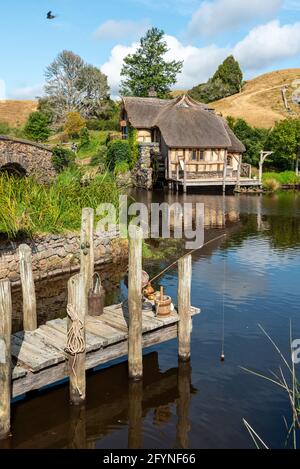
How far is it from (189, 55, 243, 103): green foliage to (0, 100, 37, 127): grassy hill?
90.3 ft

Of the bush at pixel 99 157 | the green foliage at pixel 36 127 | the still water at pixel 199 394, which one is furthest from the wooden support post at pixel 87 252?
the green foliage at pixel 36 127

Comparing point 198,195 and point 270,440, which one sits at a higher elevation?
point 198,195

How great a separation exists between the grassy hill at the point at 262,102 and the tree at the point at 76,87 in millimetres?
17163

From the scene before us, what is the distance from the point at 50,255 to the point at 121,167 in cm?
2652

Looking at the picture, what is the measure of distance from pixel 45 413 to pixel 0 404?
3.72 ft

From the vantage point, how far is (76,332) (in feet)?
24.8

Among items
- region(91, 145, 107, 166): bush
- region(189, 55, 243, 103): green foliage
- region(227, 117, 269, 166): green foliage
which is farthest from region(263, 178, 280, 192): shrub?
region(189, 55, 243, 103): green foliage

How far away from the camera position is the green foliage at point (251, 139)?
44.9 metres

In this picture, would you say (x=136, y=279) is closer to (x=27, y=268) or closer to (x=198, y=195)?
(x=27, y=268)

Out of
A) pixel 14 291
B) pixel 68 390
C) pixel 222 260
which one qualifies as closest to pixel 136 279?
pixel 68 390

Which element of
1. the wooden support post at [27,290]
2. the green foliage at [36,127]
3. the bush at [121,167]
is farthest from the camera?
the green foliage at [36,127]

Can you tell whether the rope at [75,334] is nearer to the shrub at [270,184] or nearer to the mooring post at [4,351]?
the mooring post at [4,351]

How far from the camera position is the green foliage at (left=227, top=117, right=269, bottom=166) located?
44875mm
